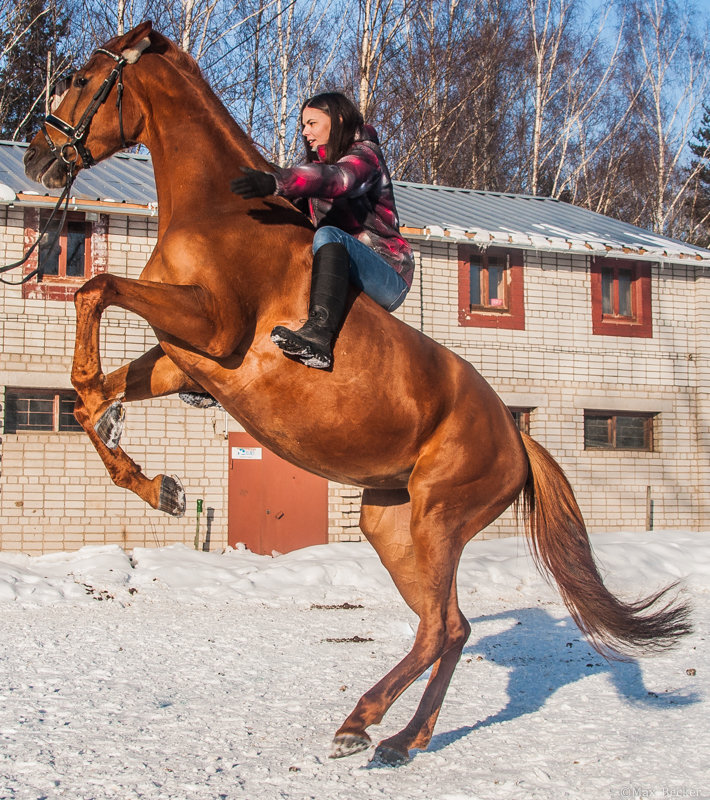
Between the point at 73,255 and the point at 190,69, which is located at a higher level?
the point at 73,255

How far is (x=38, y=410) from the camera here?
1413 cm

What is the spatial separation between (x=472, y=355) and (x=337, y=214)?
11.9 meters

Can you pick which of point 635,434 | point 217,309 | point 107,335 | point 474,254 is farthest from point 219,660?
point 635,434

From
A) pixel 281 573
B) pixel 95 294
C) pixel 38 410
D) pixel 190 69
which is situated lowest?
pixel 281 573

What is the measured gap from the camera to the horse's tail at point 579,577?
516cm

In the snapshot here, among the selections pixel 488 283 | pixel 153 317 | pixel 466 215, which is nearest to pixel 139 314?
pixel 153 317

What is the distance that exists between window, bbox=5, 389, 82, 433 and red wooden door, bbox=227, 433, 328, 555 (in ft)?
8.64

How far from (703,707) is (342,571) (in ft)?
20.9

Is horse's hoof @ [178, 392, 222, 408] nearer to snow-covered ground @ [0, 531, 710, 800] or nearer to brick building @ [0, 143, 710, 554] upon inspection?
snow-covered ground @ [0, 531, 710, 800]

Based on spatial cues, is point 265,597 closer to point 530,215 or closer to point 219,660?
point 219,660

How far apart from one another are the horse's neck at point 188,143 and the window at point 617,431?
13726 millimetres

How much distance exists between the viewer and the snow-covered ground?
155 inches

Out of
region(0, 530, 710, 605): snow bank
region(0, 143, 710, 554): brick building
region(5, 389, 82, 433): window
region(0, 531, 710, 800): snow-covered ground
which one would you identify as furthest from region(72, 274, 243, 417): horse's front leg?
region(5, 389, 82, 433): window

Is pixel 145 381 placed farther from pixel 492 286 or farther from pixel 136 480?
pixel 492 286
